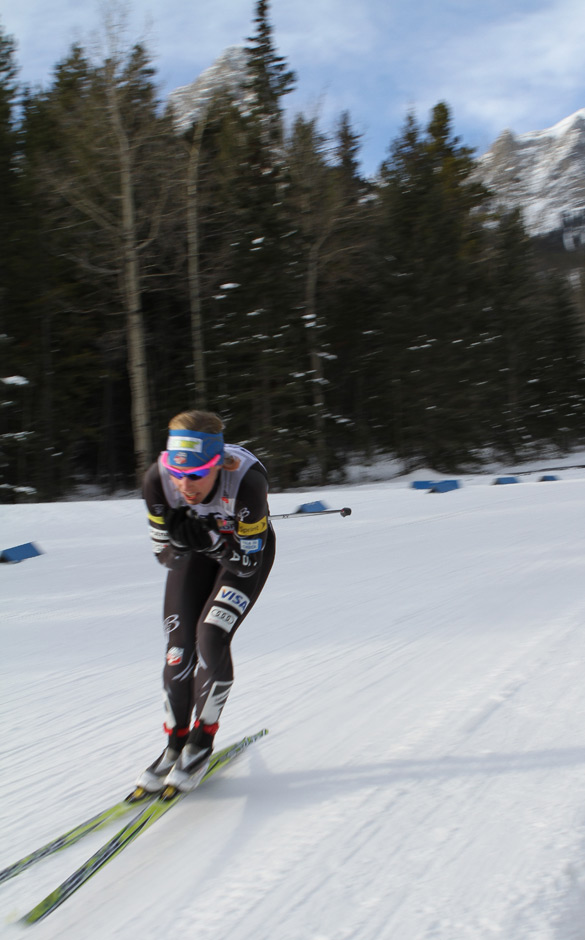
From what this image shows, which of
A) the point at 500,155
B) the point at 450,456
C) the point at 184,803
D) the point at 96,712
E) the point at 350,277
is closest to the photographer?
the point at 184,803

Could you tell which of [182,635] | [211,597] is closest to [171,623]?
[182,635]

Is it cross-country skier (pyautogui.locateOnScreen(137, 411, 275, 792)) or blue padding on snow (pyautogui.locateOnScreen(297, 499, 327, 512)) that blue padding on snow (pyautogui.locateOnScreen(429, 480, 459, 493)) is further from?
cross-country skier (pyautogui.locateOnScreen(137, 411, 275, 792))

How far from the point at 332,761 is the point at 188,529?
1.18 meters

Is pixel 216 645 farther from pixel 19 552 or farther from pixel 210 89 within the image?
pixel 210 89

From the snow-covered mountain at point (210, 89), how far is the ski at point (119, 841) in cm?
1668

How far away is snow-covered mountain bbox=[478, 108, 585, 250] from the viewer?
42.0 m

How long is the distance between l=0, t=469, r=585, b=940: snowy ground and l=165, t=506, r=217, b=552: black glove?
99cm

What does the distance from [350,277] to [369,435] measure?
5.17 meters

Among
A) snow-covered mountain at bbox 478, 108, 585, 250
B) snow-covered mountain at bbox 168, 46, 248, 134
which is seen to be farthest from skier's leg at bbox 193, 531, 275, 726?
snow-covered mountain at bbox 478, 108, 585, 250

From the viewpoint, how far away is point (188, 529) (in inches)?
117

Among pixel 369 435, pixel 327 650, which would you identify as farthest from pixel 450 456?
pixel 327 650

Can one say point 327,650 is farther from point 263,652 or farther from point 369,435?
point 369,435

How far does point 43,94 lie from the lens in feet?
71.7

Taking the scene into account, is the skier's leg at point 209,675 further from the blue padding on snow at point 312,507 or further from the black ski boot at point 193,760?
the blue padding on snow at point 312,507
